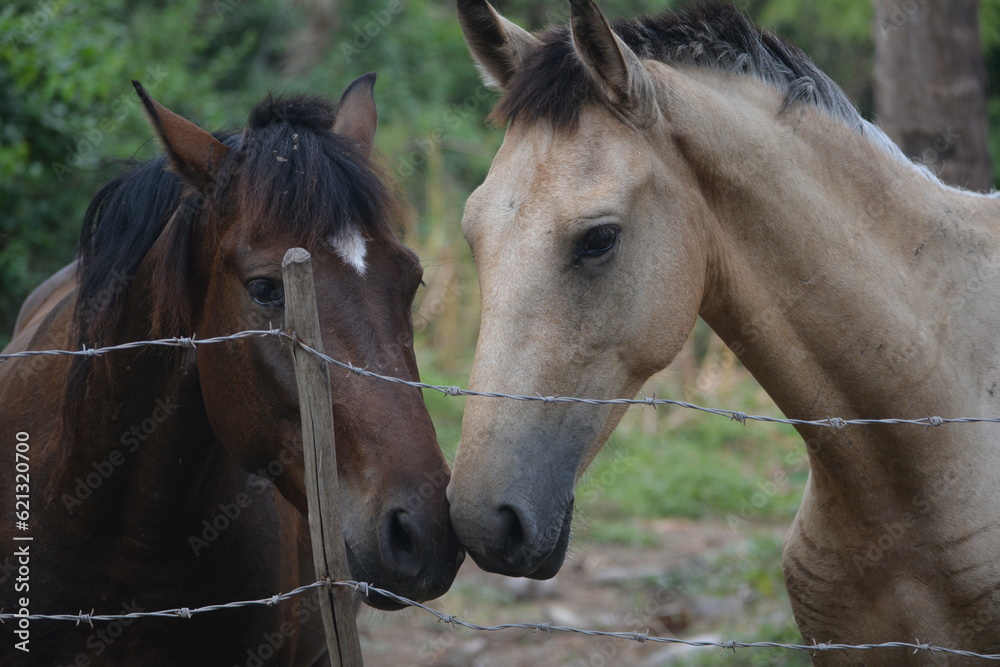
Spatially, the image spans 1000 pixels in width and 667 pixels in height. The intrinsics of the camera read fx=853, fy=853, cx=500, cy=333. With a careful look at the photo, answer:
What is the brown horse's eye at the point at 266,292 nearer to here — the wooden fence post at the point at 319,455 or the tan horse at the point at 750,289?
the wooden fence post at the point at 319,455

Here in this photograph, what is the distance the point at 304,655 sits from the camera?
3.04 metres

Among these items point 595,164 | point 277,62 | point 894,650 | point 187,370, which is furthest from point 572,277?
point 277,62

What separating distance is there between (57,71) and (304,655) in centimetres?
410

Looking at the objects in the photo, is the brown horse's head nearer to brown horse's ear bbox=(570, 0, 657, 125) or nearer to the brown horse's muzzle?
the brown horse's muzzle

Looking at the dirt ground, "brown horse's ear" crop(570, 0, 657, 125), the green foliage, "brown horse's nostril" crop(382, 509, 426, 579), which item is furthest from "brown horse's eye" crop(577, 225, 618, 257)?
the green foliage

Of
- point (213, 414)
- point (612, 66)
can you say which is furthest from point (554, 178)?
point (213, 414)

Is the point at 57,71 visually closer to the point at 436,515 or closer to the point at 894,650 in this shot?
the point at 436,515

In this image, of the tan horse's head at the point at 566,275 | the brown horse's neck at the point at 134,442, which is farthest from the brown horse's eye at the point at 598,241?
the brown horse's neck at the point at 134,442

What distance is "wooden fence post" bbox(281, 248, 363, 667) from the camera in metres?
1.92

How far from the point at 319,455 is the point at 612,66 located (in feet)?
3.92

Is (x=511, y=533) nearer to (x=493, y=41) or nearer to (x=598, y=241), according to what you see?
(x=598, y=241)

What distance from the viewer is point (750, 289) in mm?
2301

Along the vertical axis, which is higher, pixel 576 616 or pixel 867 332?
pixel 867 332

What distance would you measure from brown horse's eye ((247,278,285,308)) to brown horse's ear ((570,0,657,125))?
3.22 feet
